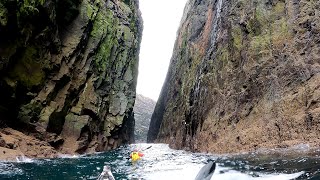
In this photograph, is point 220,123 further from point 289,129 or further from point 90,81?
point 90,81

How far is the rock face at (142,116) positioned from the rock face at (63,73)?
212 ft

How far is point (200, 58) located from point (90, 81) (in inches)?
428

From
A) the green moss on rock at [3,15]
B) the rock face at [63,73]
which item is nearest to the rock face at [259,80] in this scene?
the rock face at [63,73]

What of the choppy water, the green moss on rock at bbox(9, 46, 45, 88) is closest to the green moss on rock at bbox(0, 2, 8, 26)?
the green moss on rock at bbox(9, 46, 45, 88)

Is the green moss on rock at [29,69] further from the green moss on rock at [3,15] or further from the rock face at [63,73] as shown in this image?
the green moss on rock at [3,15]

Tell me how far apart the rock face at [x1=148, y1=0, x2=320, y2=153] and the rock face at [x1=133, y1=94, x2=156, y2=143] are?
7332 centimetres

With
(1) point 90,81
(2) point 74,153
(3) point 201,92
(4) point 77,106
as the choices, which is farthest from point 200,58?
(2) point 74,153

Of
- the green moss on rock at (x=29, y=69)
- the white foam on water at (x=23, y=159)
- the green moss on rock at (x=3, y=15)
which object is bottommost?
the white foam on water at (x=23, y=159)

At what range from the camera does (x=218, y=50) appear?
25.7 metres

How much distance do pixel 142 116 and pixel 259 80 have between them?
107339 millimetres

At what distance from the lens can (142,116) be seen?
412 feet

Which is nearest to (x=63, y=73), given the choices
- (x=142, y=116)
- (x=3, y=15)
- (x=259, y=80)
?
(x=3, y=15)

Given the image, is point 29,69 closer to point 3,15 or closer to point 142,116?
point 3,15

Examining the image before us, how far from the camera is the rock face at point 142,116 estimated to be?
103 m
